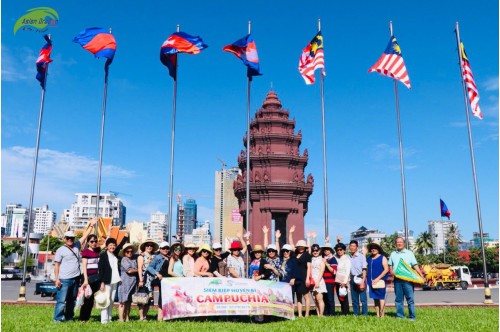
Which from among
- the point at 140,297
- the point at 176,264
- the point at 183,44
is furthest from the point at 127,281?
the point at 183,44

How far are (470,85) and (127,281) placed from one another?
52.3 ft

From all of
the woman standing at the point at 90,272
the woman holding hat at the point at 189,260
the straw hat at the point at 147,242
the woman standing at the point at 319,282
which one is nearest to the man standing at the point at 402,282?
the woman standing at the point at 319,282

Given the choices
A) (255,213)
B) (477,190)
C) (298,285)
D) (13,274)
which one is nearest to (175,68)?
(298,285)

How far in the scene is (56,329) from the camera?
26.6 ft

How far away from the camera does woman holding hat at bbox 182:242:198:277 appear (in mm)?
10414

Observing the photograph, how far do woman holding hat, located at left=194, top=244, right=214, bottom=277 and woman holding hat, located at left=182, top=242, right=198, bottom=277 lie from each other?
140mm

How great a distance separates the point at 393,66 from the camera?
687 inches

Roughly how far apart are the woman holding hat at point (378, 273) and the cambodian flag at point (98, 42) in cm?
1364

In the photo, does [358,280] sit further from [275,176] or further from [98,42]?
[275,176]

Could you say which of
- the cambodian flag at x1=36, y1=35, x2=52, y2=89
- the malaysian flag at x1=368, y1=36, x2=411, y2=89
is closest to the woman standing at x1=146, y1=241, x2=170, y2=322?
the malaysian flag at x1=368, y1=36, x2=411, y2=89

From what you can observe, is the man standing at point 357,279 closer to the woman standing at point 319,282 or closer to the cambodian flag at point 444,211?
the woman standing at point 319,282

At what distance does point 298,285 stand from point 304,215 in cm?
3641

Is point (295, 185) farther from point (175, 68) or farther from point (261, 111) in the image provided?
point (175, 68)

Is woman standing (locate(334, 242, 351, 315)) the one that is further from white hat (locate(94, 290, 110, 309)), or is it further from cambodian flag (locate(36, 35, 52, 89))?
cambodian flag (locate(36, 35, 52, 89))
